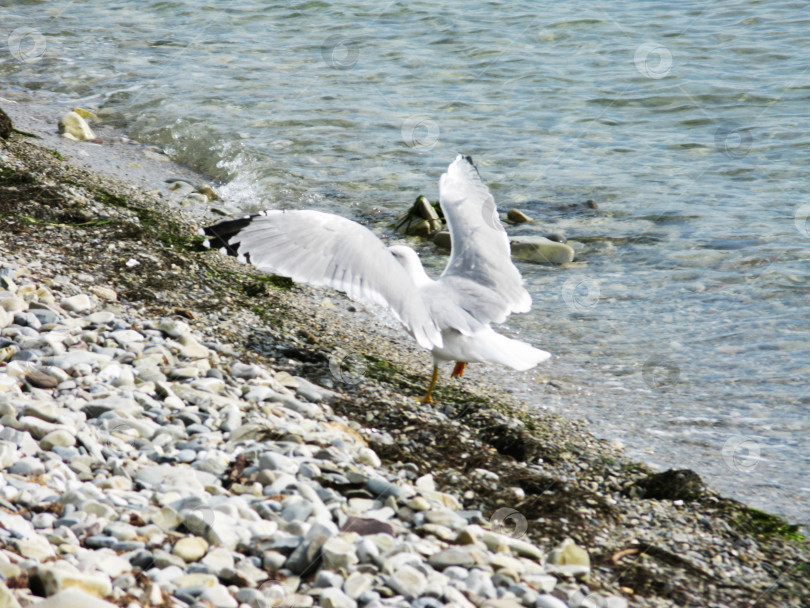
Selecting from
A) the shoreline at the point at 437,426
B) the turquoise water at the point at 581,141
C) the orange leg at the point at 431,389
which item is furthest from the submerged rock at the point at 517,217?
the orange leg at the point at 431,389

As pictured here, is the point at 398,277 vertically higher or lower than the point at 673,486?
higher

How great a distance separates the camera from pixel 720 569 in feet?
11.5

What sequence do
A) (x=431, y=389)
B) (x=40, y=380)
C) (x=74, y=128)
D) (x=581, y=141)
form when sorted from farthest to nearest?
1. (x=581, y=141)
2. (x=74, y=128)
3. (x=431, y=389)
4. (x=40, y=380)

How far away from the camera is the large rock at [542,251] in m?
7.25

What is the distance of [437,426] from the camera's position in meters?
4.38

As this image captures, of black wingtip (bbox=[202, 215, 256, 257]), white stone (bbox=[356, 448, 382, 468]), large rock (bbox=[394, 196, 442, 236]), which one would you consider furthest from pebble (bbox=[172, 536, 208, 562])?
large rock (bbox=[394, 196, 442, 236])

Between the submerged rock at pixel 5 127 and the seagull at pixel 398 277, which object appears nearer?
the seagull at pixel 398 277

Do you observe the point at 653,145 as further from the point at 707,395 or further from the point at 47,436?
the point at 47,436

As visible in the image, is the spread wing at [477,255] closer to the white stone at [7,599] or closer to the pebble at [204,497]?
the pebble at [204,497]

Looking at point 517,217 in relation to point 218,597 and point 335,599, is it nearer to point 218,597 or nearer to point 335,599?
point 335,599

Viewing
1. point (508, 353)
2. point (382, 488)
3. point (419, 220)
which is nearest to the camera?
point (382, 488)

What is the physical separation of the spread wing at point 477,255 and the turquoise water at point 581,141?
0.78 meters

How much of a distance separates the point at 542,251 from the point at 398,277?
315 centimetres

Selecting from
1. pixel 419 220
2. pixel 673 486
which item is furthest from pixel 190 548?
pixel 419 220
